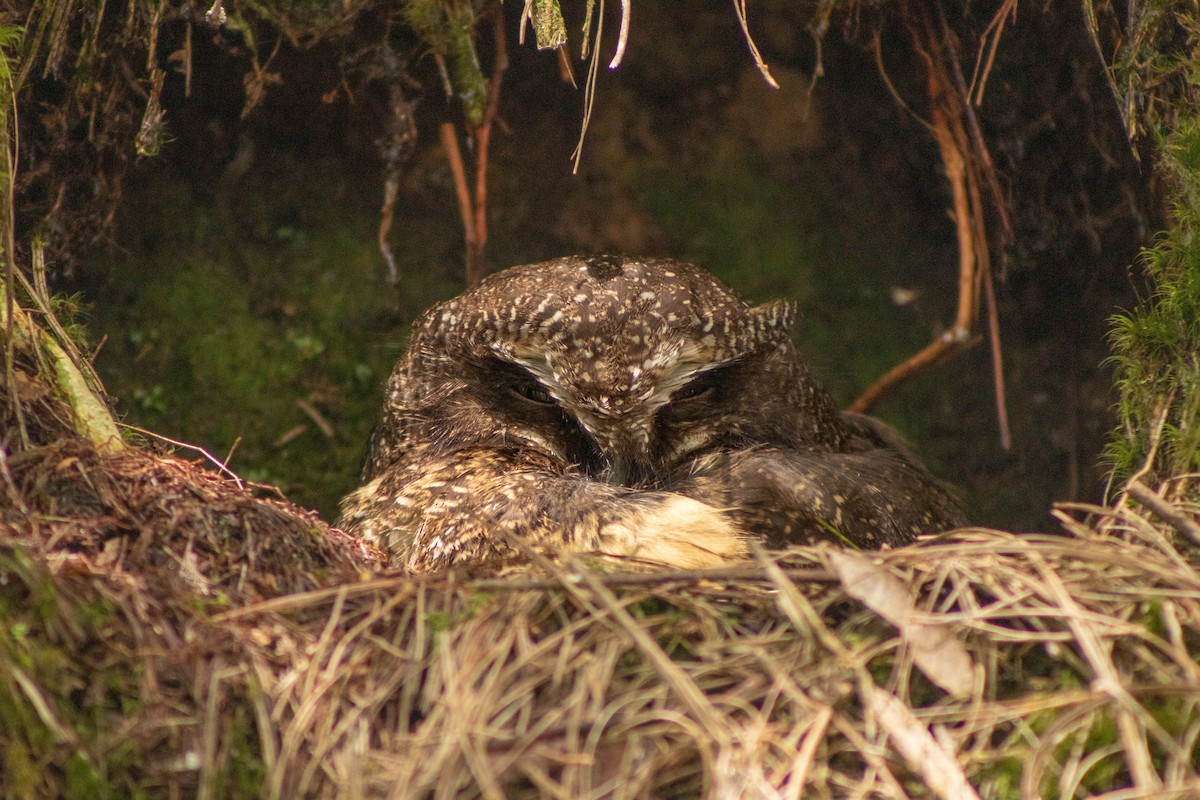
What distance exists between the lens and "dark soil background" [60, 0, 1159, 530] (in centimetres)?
411

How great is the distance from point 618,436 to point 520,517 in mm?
358

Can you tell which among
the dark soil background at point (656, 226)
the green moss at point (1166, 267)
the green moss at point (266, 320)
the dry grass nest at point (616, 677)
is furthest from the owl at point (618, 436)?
the green moss at point (266, 320)

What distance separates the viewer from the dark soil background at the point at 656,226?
4.11 meters

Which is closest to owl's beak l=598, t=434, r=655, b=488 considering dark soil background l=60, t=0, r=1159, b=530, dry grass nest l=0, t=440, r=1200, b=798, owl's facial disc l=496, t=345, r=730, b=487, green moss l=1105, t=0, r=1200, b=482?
owl's facial disc l=496, t=345, r=730, b=487

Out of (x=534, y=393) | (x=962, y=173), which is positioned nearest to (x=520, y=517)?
(x=534, y=393)

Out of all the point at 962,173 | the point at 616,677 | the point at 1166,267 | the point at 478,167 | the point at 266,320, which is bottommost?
the point at 616,677

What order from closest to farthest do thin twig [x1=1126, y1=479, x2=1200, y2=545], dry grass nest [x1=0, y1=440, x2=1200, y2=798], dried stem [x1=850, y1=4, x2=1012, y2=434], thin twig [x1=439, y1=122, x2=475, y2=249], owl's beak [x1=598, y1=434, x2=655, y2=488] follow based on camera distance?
dry grass nest [x1=0, y1=440, x2=1200, y2=798]
thin twig [x1=1126, y1=479, x2=1200, y2=545]
owl's beak [x1=598, y1=434, x2=655, y2=488]
dried stem [x1=850, y1=4, x2=1012, y2=434]
thin twig [x1=439, y1=122, x2=475, y2=249]

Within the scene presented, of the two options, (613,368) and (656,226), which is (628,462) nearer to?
(613,368)

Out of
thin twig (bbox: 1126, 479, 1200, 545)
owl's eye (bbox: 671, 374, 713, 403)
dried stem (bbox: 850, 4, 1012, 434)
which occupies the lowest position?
thin twig (bbox: 1126, 479, 1200, 545)

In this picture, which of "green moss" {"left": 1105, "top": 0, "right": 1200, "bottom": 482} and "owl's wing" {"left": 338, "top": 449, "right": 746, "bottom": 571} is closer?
"owl's wing" {"left": 338, "top": 449, "right": 746, "bottom": 571}

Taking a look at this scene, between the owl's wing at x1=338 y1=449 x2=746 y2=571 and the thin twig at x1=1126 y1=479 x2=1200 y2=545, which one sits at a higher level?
the thin twig at x1=1126 y1=479 x2=1200 y2=545

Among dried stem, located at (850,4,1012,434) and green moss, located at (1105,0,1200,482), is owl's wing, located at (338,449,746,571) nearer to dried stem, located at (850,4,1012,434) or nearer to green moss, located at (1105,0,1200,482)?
green moss, located at (1105,0,1200,482)

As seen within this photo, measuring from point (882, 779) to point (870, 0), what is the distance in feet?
8.70

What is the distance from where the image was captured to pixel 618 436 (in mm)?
3121
